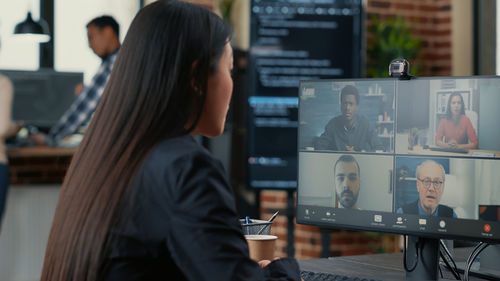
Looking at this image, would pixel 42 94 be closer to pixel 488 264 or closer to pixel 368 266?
pixel 368 266

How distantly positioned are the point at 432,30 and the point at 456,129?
11.2 ft

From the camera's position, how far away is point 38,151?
4082 millimetres

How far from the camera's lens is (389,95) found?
154cm

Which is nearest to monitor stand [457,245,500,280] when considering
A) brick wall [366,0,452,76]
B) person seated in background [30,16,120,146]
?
person seated in background [30,16,120,146]

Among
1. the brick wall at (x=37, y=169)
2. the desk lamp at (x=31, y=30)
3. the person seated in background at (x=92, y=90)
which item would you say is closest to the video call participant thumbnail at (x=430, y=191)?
the person seated in background at (x=92, y=90)

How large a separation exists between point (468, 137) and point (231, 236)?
65 cm

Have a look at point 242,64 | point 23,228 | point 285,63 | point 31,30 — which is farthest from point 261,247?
point 31,30

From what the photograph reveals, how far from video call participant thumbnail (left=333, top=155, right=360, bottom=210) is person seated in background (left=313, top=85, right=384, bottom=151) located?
1.3 inches

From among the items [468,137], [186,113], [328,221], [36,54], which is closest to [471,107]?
[468,137]

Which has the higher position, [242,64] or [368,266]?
[242,64]

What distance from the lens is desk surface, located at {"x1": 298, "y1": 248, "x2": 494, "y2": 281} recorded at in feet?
5.40

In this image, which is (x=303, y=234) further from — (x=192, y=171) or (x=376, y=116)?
(x=192, y=171)

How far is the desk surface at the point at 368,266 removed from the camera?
1.64m

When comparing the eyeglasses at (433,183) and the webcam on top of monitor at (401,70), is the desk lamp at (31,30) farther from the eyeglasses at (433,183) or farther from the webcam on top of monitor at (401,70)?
the eyeglasses at (433,183)
